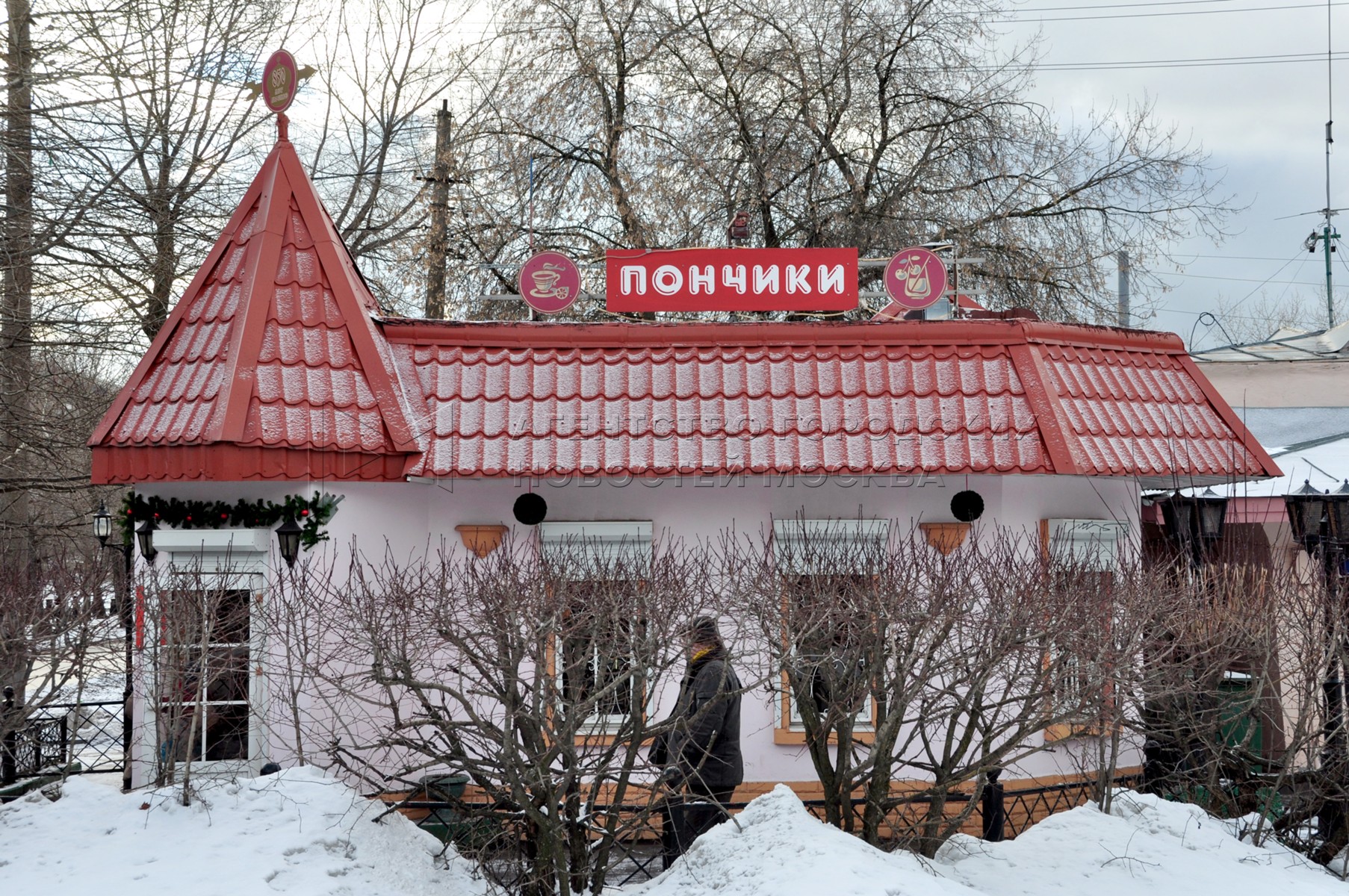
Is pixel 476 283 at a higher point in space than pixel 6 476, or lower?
higher

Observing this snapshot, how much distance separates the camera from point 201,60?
15.4m

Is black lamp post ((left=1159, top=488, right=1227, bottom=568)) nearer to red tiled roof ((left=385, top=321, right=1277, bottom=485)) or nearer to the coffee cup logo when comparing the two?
red tiled roof ((left=385, top=321, right=1277, bottom=485))

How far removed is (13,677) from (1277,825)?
28.3ft

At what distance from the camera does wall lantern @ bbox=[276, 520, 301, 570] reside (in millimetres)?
8281

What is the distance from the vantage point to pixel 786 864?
6090 mm

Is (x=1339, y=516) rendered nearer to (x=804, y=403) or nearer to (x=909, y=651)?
(x=804, y=403)

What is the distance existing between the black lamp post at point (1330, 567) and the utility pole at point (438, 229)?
13.0m

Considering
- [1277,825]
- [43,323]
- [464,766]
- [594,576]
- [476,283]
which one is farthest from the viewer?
[476,283]

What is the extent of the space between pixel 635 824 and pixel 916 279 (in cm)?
578

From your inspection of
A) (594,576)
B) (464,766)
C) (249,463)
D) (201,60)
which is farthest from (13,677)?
(201,60)

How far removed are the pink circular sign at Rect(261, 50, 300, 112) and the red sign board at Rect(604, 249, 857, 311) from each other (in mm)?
3060

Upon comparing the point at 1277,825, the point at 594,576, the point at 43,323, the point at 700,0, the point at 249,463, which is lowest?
the point at 1277,825

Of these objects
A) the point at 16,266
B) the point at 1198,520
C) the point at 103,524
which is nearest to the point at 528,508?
the point at 1198,520

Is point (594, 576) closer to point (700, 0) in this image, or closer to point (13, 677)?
point (13, 677)
